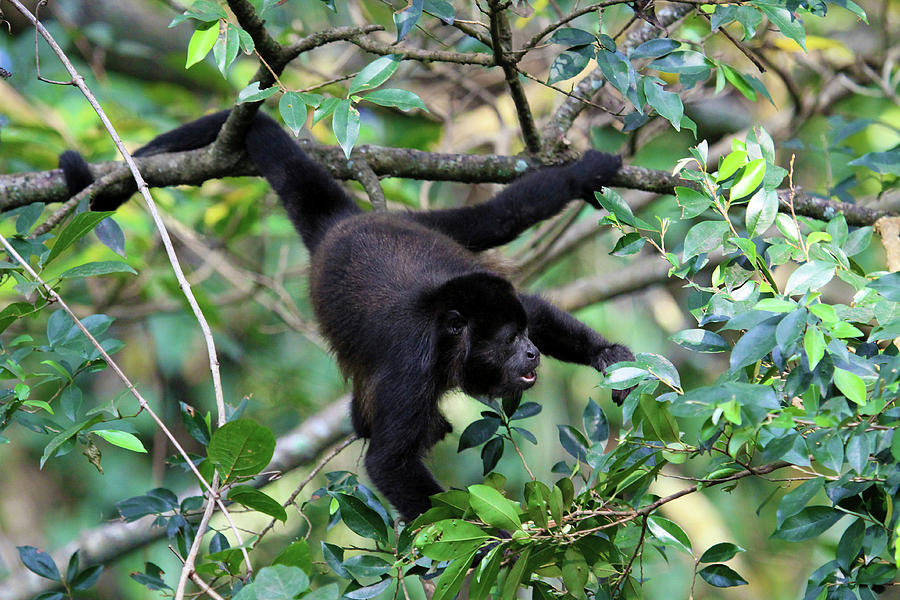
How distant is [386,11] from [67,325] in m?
4.15

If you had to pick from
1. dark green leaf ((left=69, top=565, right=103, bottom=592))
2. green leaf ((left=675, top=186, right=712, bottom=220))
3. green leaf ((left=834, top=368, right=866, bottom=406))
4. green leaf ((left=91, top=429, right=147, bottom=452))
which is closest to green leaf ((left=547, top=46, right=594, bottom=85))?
green leaf ((left=675, top=186, right=712, bottom=220))

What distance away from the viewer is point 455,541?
5.85 ft

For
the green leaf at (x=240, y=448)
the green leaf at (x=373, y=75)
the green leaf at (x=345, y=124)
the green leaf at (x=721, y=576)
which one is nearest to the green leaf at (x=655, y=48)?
the green leaf at (x=373, y=75)

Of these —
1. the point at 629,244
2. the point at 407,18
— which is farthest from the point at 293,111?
the point at 629,244

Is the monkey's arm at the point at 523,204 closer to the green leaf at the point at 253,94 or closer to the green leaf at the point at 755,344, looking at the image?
the green leaf at the point at 253,94

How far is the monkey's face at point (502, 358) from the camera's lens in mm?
3213

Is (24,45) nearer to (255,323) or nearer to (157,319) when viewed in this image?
(157,319)

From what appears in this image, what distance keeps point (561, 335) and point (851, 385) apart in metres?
2.08

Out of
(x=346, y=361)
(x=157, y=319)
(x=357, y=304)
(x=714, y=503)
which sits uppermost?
(x=357, y=304)

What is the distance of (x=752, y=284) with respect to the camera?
1772 mm

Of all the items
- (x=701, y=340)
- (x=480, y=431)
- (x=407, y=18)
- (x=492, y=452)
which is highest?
(x=407, y=18)

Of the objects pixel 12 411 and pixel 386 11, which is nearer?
pixel 12 411

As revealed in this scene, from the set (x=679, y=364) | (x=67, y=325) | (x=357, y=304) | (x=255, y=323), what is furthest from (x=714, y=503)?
(x=67, y=325)

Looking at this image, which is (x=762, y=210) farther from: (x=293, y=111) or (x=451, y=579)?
(x=293, y=111)
